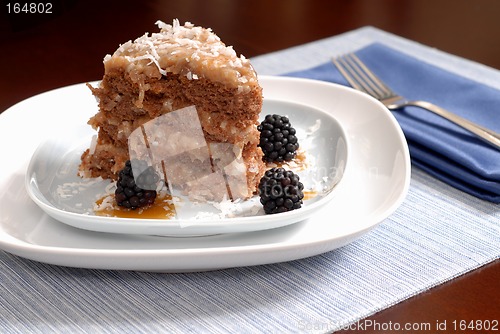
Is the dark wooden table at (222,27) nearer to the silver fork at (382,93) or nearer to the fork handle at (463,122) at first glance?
the silver fork at (382,93)

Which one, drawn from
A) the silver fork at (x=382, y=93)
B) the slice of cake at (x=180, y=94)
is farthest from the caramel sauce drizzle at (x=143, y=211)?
the silver fork at (x=382, y=93)

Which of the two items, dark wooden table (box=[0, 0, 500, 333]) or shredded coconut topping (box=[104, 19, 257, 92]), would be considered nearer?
shredded coconut topping (box=[104, 19, 257, 92])

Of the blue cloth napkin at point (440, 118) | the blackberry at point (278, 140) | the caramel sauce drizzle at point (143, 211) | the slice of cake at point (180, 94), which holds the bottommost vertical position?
the blue cloth napkin at point (440, 118)

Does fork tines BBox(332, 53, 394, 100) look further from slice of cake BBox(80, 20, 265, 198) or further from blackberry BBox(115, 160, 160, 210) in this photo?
blackberry BBox(115, 160, 160, 210)

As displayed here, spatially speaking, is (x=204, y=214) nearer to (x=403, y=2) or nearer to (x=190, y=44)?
(x=190, y=44)

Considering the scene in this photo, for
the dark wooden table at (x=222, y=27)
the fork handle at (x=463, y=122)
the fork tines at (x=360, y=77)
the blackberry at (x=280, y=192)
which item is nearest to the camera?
the blackberry at (x=280, y=192)

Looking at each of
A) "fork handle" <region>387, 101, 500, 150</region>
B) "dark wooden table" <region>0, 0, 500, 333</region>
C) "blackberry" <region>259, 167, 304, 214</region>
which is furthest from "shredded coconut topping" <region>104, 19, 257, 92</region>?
"dark wooden table" <region>0, 0, 500, 333</region>
